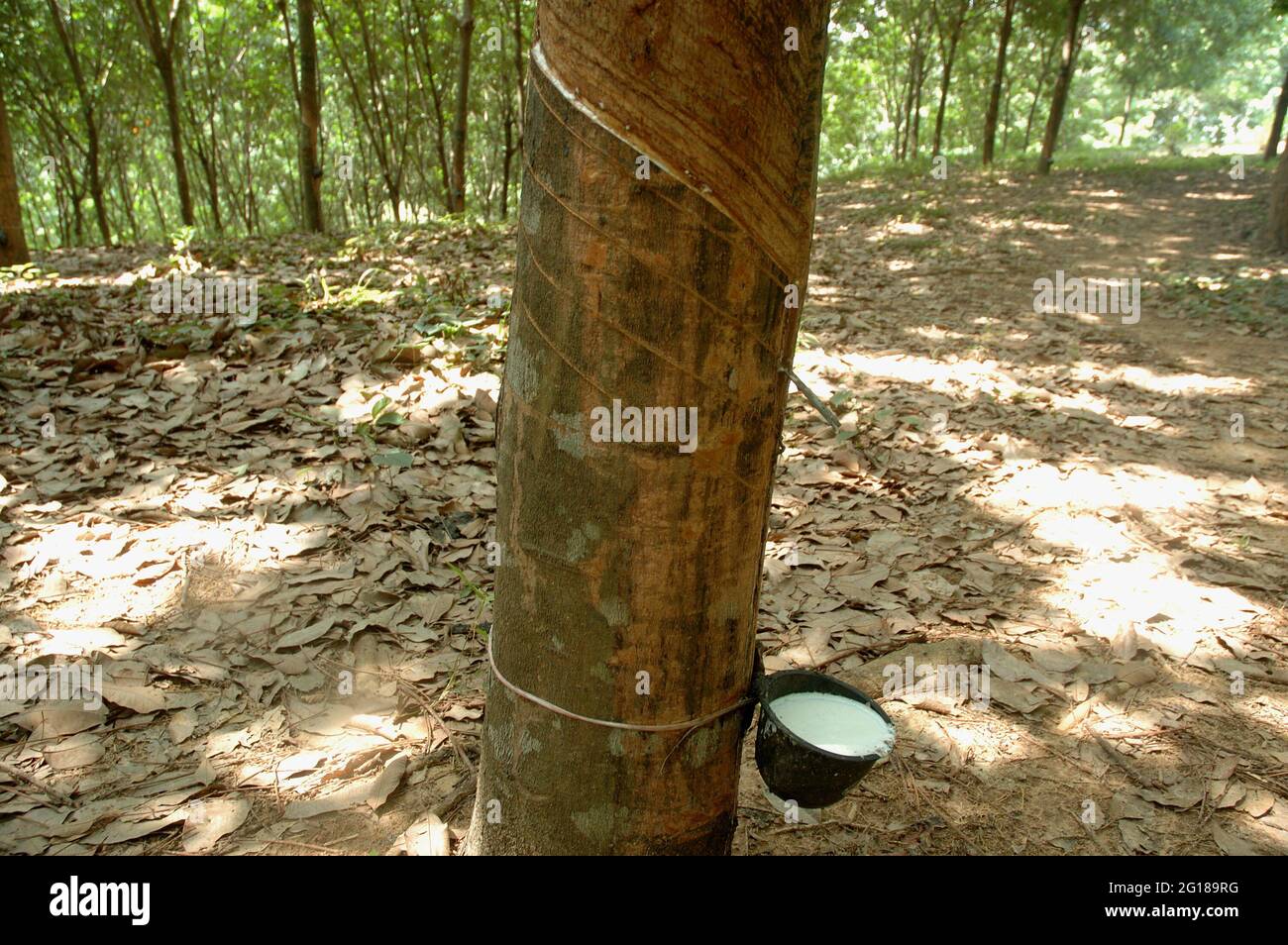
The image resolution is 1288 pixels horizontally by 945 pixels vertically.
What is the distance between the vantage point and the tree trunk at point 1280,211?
29.0 feet

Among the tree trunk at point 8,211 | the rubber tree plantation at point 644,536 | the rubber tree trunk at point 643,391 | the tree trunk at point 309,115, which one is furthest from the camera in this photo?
the tree trunk at point 309,115

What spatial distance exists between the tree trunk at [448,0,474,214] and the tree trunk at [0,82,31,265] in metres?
4.98

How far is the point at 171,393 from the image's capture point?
457 centimetres

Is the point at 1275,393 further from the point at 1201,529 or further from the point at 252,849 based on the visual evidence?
the point at 252,849

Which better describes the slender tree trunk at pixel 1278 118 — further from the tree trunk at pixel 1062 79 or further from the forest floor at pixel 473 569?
the forest floor at pixel 473 569

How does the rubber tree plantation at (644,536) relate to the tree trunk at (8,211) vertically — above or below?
below

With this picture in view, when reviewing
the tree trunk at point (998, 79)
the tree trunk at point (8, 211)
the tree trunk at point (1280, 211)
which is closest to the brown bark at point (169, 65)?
the tree trunk at point (8, 211)

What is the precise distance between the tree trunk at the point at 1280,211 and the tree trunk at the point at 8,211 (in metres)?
11.9

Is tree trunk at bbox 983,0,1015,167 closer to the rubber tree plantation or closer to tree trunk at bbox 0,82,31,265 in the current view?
the rubber tree plantation

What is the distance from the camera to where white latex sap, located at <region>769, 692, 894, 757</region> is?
174cm

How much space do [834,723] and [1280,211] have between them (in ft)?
33.2

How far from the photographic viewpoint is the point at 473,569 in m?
3.49

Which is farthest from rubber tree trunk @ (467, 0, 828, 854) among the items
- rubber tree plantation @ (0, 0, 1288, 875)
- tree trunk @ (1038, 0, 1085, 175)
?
tree trunk @ (1038, 0, 1085, 175)

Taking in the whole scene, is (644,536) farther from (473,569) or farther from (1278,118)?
(1278,118)
